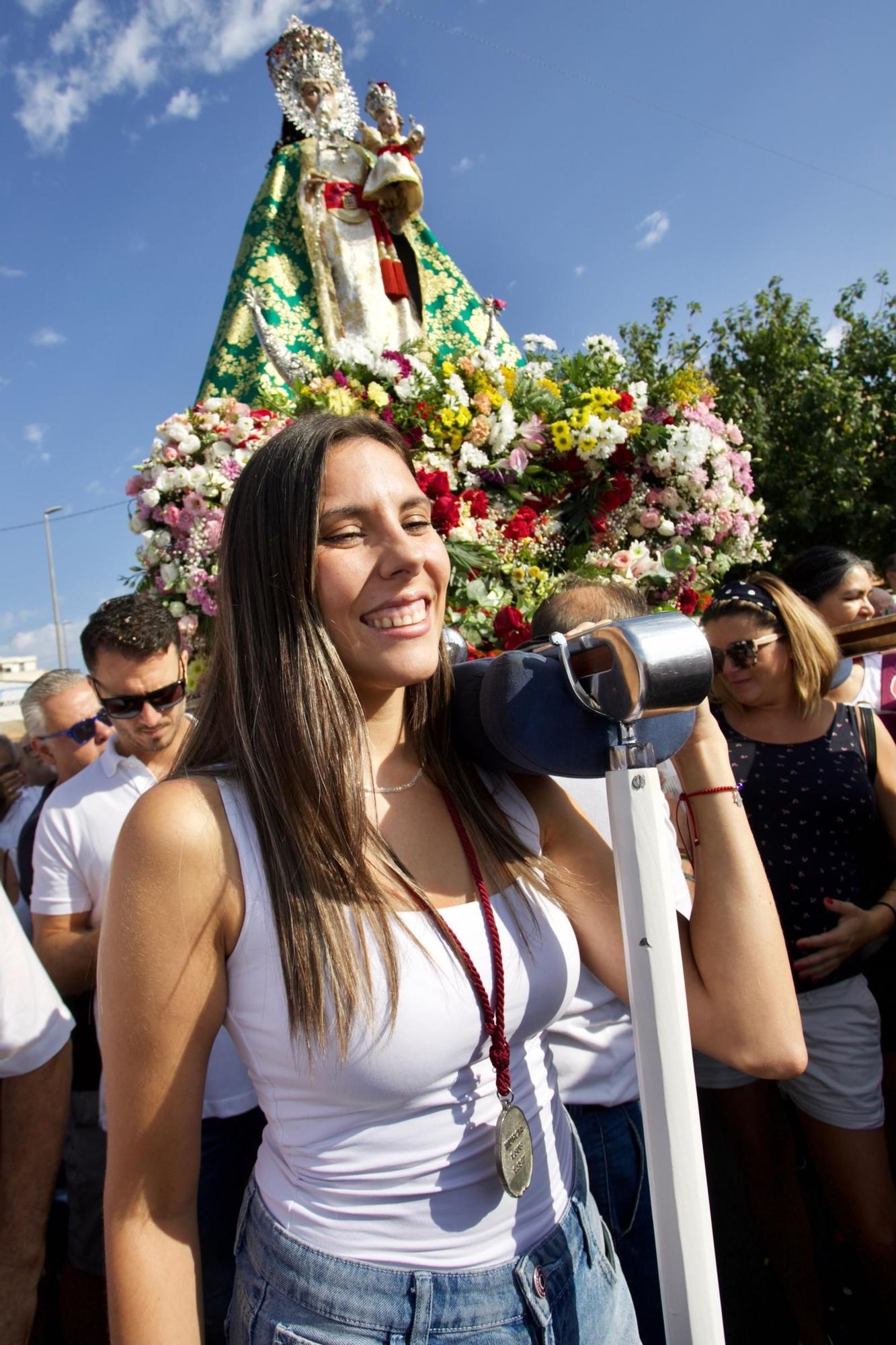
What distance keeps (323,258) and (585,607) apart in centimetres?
481

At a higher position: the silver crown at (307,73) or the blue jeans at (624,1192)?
the silver crown at (307,73)

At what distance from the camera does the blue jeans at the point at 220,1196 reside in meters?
2.03

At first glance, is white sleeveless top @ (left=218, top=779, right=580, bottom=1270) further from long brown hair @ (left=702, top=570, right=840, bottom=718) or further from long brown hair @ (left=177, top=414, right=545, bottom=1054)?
long brown hair @ (left=702, top=570, right=840, bottom=718)

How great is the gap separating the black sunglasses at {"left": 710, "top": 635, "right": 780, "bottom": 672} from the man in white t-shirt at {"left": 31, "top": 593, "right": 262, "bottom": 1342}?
1793 mm

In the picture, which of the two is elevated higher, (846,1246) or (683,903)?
(683,903)

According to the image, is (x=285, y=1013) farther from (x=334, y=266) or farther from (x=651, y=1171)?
(x=334, y=266)

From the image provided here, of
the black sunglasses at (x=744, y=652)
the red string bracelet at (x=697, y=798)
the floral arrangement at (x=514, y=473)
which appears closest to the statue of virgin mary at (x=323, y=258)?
the floral arrangement at (x=514, y=473)

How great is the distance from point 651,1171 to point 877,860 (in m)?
2.03

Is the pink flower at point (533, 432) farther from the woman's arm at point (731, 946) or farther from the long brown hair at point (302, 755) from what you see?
the woman's arm at point (731, 946)

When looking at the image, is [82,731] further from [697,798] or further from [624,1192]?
[697,798]

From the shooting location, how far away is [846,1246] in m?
2.76

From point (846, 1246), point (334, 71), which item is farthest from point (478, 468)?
point (334, 71)

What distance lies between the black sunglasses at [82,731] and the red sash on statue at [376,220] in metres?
3.93

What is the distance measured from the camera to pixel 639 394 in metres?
3.37
